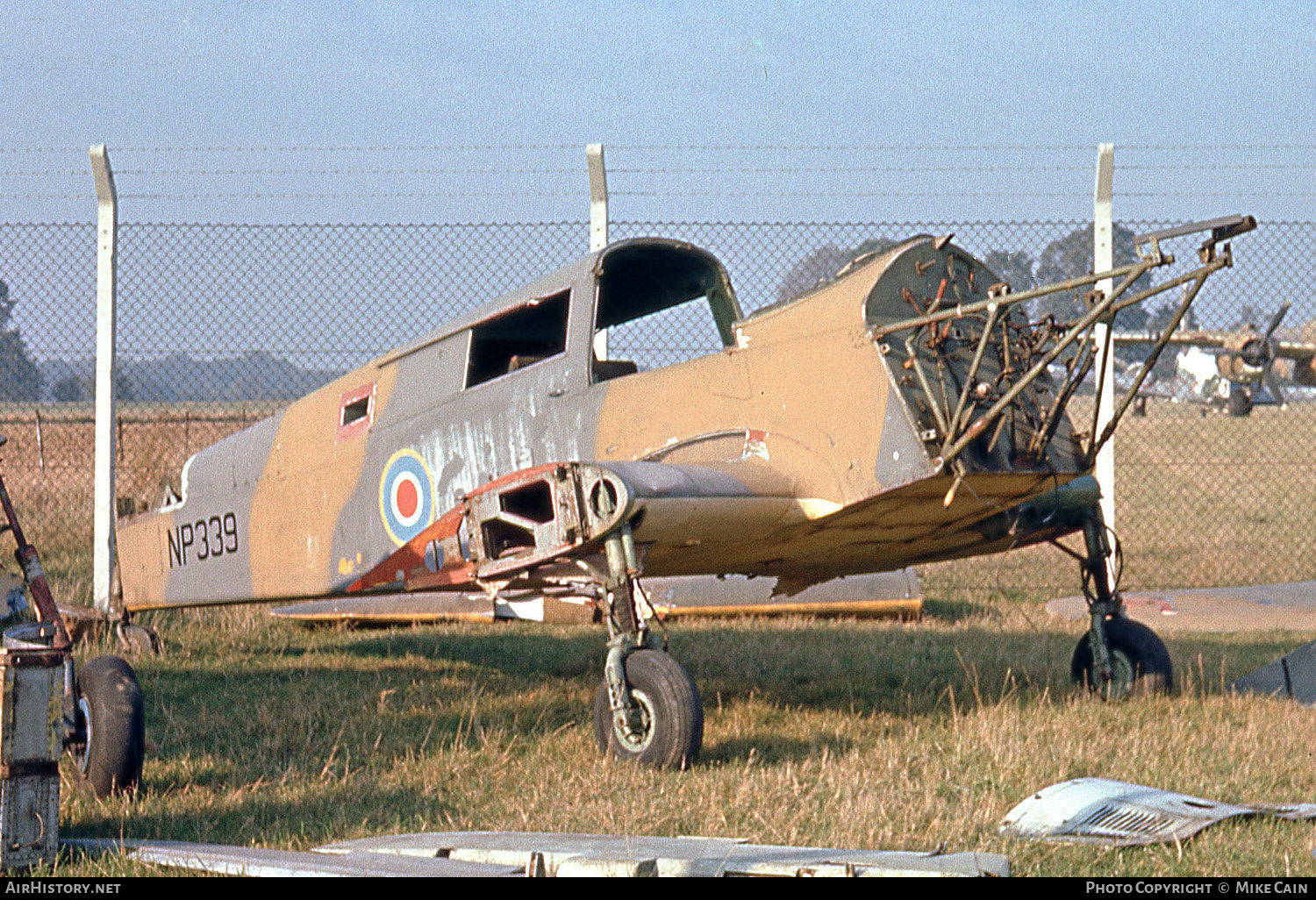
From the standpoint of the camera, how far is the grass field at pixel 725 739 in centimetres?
420

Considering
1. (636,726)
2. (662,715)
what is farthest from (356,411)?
(662,715)

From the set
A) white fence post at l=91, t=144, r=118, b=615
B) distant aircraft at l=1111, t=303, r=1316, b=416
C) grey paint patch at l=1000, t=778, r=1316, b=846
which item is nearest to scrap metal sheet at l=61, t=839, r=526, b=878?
grey paint patch at l=1000, t=778, r=1316, b=846

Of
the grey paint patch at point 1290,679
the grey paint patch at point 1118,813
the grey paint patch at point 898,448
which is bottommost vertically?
the grey paint patch at point 1118,813

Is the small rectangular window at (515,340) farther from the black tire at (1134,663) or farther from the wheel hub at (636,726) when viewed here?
the black tire at (1134,663)

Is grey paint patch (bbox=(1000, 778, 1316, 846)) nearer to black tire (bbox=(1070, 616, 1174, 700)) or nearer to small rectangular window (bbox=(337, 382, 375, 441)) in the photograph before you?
black tire (bbox=(1070, 616, 1174, 700))

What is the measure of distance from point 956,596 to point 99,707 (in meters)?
8.17

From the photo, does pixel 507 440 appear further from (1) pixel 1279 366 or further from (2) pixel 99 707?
(1) pixel 1279 366

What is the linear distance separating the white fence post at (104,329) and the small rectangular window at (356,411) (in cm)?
362

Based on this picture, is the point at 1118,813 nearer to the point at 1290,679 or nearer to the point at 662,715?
the point at 662,715

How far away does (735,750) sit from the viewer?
548cm

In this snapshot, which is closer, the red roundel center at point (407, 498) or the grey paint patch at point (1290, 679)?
the grey paint patch at point (1290, 679)

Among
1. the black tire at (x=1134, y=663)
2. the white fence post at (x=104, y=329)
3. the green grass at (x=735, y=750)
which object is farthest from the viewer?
the white fence post at (x=104, y=329)

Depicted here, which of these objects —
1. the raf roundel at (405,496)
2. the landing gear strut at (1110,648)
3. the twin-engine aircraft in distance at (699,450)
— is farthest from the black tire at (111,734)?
the landing gear strut at (1110,648)

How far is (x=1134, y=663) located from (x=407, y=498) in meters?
4.03
